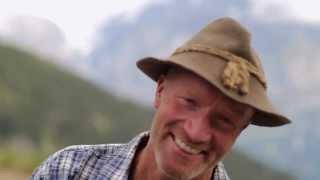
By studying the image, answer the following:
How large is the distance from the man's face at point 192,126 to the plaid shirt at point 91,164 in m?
0.15

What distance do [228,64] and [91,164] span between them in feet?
1.34

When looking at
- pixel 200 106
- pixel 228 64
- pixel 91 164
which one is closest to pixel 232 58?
pixel 228 64

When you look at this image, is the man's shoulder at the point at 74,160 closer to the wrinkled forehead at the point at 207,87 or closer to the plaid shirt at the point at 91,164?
the plaid shirt at the point at 91,164

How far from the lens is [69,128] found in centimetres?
649

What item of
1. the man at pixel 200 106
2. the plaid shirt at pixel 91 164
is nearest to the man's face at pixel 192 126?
the man at pixel 200 106

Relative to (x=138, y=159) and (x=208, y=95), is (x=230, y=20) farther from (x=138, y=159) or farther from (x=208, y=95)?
(x=138, y=159)

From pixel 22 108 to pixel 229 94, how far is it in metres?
5.10

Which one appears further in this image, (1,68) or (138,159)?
(1,68)

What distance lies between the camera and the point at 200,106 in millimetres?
1716

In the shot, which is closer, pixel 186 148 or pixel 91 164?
pixel 186 148

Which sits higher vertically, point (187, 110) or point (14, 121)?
point (187, 110)

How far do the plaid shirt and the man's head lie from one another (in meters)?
0.12

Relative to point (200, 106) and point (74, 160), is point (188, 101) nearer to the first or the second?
point (200, 106)

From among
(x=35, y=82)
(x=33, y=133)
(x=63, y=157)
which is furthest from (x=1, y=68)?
(x=63, y=157)
